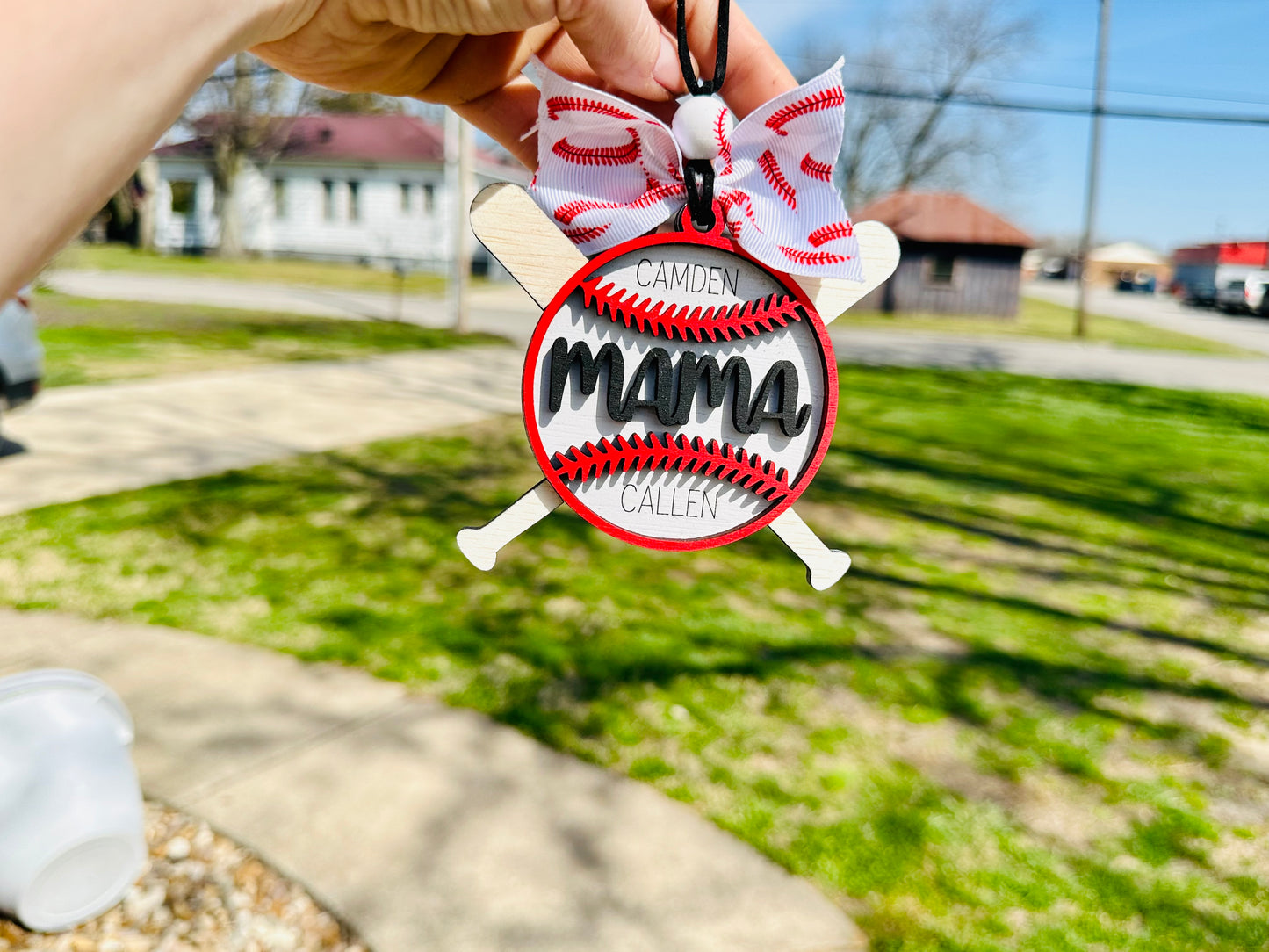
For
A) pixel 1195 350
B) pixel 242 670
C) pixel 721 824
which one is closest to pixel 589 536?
pixel 242 670

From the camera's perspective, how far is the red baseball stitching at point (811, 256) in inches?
37.1

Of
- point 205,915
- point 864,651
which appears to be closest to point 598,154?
point 205,915

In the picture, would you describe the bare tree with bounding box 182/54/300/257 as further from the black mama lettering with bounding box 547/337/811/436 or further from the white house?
the black mama lettering with bounding box 547/337/811/436

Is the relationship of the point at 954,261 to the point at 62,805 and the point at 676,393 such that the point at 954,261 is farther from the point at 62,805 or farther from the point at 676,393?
the point at 676,393

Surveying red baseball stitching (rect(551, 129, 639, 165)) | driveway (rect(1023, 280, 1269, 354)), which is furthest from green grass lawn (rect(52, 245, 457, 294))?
red baseball stitching (rect(551, 129, 639, 165))

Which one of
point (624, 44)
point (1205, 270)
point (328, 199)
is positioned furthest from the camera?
point (1205, 270)

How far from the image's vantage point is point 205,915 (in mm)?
2191

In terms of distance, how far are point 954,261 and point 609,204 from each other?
2515 cm

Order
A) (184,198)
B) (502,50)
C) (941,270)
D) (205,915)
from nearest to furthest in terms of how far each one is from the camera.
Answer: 1. (502,50)
2. (205,915)
3. (941,270)
4. (184,198)

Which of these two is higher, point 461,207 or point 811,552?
point 461,207

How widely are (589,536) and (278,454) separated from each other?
94.3 inches

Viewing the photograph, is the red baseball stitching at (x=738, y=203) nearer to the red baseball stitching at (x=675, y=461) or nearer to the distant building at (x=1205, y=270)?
the red baseball stitching at (x=675, y=461)

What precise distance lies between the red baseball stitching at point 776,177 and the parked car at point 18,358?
587cm

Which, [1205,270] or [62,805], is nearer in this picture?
[62,805]
